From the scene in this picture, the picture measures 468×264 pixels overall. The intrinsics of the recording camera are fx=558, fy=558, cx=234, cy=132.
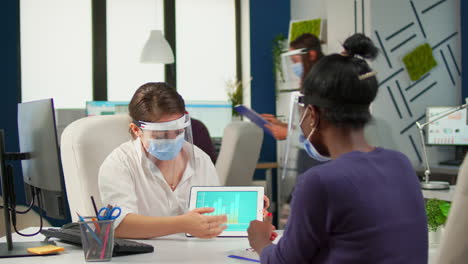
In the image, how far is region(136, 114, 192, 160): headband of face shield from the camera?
194cm

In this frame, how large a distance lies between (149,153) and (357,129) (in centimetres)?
102

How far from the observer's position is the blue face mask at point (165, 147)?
6.46ft

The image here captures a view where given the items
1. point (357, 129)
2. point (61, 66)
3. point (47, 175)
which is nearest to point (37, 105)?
point (47, 175)

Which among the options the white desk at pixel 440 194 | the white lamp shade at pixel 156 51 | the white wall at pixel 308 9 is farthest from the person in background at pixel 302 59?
the white wall at pixel 308 9

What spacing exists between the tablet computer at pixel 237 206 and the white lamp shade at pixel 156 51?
12.1ft

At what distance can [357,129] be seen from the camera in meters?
1.16

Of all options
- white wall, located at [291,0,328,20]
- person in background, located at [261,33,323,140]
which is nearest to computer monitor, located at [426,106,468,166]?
white wall, located at [291,0,328,20]

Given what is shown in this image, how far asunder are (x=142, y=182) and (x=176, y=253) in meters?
0.50

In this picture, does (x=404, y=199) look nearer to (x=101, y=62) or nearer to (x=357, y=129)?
(x=357, y=129)

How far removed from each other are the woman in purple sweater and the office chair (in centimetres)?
23

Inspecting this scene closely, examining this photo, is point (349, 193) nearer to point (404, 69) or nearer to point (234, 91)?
point (404, 69)

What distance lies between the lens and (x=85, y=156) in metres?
2.11

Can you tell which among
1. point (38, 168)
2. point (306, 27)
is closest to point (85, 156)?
point (38, 168)

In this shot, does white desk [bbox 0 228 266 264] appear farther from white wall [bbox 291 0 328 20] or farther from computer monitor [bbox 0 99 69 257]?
white wall [bbox 291 0 328 20]
